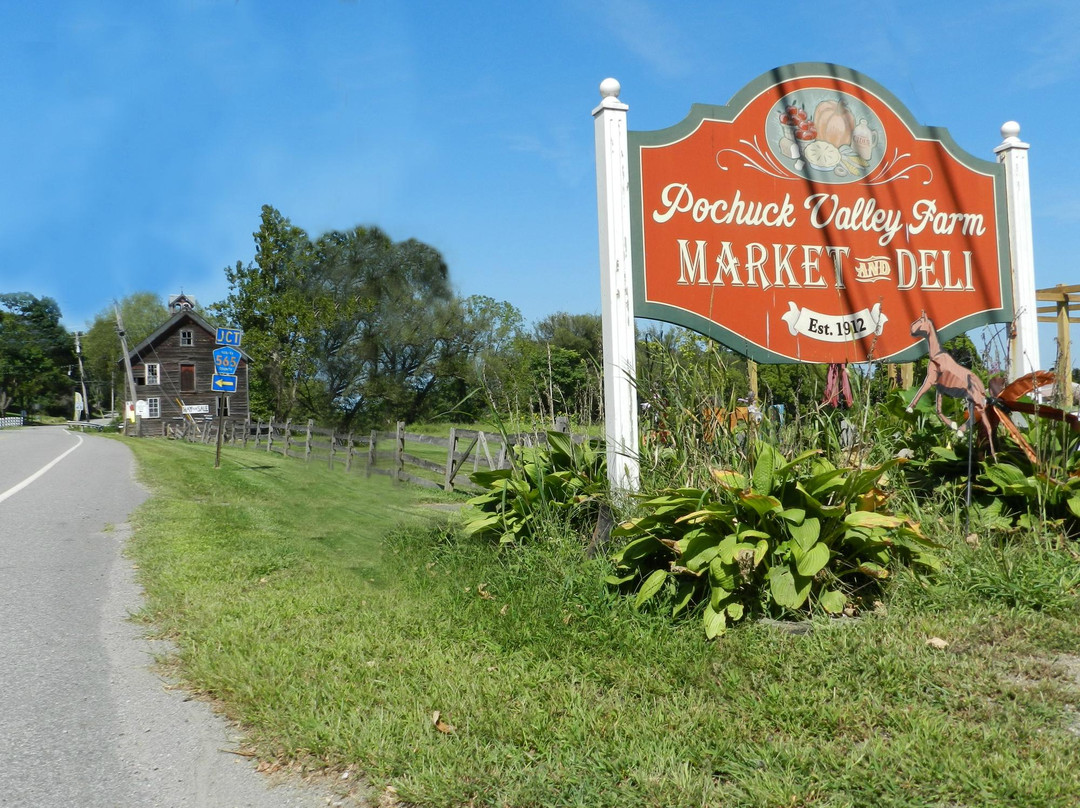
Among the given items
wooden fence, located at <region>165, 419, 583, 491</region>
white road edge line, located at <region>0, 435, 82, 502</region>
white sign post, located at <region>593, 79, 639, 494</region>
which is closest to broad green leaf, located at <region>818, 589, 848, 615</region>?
white sign post, located at <region>593, 79, 639, 494</region>

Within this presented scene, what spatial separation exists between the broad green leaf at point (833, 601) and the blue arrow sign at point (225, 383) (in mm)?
2857

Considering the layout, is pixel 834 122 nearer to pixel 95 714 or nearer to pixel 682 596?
pixel 682 596

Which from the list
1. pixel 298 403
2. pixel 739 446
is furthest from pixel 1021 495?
pixel 298 403

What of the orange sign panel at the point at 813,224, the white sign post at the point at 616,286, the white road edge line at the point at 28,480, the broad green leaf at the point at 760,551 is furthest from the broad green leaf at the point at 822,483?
the white road edge line at the point at 28,480

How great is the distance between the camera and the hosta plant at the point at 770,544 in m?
3.74

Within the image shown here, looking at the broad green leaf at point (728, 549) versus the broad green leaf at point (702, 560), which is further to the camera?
the broad green leaf at point (702, 560)

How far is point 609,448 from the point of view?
16.7 ft

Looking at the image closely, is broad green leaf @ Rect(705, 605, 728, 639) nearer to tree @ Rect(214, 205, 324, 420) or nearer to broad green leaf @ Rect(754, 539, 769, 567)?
broad green leaf @ Rect(754, 539, 769, 567)

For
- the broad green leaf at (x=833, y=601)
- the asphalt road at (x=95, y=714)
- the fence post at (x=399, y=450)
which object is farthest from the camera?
the broad green leaf at (x=833, y=601)

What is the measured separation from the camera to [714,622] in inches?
143

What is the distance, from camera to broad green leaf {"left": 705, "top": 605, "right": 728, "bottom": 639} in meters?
3.60

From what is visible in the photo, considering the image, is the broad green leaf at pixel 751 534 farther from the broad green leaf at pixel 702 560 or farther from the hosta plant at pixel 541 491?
the hosta plant at pixel 541 491

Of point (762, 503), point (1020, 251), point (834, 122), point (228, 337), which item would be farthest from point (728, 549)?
point (1020, 251)

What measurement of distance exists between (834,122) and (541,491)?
3.35 m
